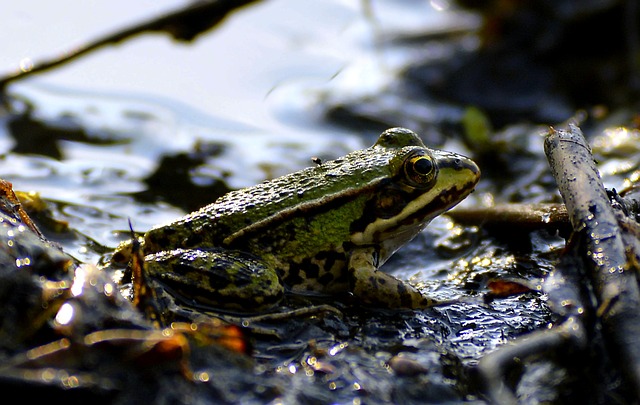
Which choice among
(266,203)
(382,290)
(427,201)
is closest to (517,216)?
(427,201)

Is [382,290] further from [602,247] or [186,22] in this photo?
[186,22]

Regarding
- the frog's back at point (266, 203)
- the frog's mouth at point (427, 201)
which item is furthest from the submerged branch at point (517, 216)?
the frog's back at point (266, 203)

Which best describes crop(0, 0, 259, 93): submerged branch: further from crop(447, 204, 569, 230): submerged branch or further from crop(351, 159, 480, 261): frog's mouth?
crop(351, 159, 480, 261): frog's mouth

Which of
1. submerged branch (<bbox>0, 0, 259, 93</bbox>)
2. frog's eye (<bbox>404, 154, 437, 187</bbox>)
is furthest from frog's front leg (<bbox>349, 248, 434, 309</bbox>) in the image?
submerged branch (<bbox>0, 0, 259, 93</bbox>)

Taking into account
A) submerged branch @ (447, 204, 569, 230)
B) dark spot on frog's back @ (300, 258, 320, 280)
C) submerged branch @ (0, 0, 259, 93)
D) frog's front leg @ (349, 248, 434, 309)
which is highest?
submerged branch @ (447, 204, 569, 230)

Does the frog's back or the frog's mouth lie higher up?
the frog's mouth

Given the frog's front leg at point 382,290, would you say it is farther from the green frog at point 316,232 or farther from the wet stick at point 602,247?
the wet stick at point 602,247
